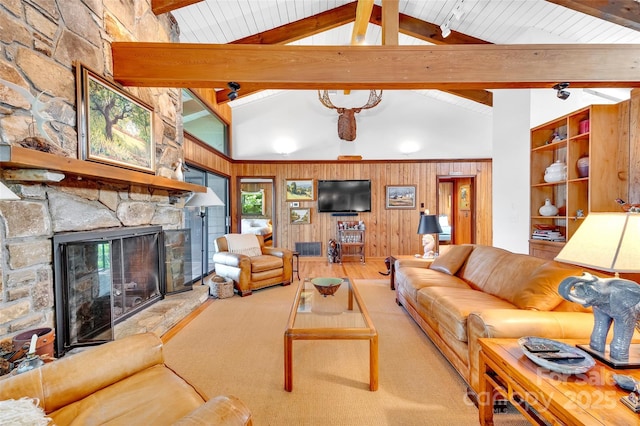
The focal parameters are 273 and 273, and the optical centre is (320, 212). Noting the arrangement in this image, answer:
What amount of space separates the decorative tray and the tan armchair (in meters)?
3.26

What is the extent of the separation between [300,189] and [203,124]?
8.21 feet

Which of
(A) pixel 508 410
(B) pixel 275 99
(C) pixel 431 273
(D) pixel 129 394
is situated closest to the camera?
(D) pixel 129 394

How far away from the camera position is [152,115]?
281 centimetres

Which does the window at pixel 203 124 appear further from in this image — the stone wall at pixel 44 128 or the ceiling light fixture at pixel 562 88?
the ceiling light fixture at pixel 562 88

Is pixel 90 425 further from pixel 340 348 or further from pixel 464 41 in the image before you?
pixel 464 41

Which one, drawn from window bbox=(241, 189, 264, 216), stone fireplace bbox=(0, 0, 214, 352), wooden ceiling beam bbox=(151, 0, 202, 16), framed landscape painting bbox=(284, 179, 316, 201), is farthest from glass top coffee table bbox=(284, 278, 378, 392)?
window bbox=(241, 189, 264, 216)

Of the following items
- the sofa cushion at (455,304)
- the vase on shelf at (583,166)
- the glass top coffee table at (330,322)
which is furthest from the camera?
the vase on shelf at (583,166)

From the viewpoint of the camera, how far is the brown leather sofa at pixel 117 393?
3.33ft

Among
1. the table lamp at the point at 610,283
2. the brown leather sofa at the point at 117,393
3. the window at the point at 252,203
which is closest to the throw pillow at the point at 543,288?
the table lamp at the point at 610,283

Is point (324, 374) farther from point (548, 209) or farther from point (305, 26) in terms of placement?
point (305, 26)

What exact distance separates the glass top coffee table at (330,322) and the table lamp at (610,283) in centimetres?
111

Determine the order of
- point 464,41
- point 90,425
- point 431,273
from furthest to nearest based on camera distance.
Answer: point 464,41
point 431,273
point 90,425

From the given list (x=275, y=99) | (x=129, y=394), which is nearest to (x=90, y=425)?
(x=129, y=394)

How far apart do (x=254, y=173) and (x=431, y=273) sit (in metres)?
4.58
